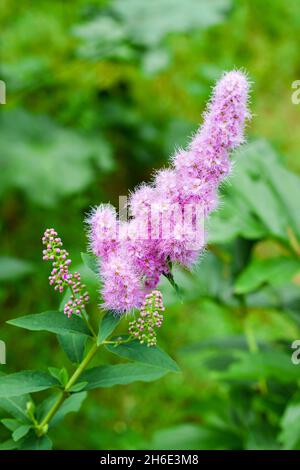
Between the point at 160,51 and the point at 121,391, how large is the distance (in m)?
1.54

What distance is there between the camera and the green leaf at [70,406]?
1.05 m

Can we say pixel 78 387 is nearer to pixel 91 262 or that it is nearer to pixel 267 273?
pixel 91 262

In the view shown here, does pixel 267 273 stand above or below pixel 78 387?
above

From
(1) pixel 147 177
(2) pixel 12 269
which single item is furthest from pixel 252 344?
(1) pixel 147 177

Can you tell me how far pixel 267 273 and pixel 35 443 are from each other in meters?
0.90

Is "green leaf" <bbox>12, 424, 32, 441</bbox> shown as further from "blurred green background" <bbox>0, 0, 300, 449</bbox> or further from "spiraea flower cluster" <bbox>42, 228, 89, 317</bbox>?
"blurred green background" <bbox>0, 0, 300, 449</bbox>

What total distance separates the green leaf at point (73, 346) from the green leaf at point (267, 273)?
27.9 inches

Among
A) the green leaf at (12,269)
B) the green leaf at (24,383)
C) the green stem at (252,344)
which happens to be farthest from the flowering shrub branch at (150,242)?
the green leaf at (12,269)

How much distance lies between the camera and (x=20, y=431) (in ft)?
3.42

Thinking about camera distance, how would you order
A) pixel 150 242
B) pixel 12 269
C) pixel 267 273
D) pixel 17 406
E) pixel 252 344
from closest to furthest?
pixel 150 242 < pixel 17 406 < pixel 267 273 < pixel 252 344 < pixel 12 269

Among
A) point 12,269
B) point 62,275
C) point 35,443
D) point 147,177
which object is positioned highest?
point 147,177

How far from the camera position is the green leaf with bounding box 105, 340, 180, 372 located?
956mm

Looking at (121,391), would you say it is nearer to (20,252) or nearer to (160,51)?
(20,252)
